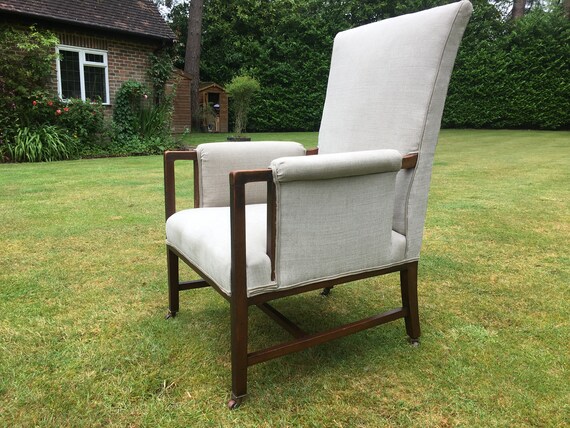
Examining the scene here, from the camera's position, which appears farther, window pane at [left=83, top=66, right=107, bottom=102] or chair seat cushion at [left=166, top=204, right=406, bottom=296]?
window pane at [left=83, top=66, right=107, bottom=102]

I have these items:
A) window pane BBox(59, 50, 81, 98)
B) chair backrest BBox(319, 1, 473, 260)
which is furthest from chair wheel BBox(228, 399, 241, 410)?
window pane BBox(59, 50, 81, 98)

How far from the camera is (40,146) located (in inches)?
284

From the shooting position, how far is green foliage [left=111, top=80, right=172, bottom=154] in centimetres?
913

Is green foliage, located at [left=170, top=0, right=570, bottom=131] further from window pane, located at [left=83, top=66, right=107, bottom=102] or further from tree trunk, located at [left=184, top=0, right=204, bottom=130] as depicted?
window pane, located at [left=83, top=66, right=107, bottom=102]

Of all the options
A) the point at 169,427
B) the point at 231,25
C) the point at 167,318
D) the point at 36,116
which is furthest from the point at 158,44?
the point at 169,427

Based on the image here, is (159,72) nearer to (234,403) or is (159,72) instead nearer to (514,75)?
(234,403)

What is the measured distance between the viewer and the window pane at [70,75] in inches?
356

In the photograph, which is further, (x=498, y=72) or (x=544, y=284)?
(x=498, y=72)

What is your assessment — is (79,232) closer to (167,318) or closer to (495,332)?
(167,318)

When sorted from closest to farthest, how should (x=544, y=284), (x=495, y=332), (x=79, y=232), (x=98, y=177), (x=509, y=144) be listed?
(x=495, y=332), (x=544, y=284), (x=79, y=232), (x=98, y=177), (x=509, y=144)

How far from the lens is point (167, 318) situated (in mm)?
1932

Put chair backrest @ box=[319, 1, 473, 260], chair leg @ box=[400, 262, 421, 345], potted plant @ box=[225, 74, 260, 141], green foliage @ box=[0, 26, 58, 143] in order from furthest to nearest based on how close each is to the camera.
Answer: potted plant @ box=[225, 74, 260, 141]
green foliage @ box=[0, 26, 58, 143]
chair leg @ box=[400, 262, 421, 345]
chair backrest @ box=[319, 1, 473, 260]

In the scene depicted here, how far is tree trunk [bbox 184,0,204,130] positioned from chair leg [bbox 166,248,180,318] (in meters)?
13.6

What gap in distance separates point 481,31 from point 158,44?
34.7ft
